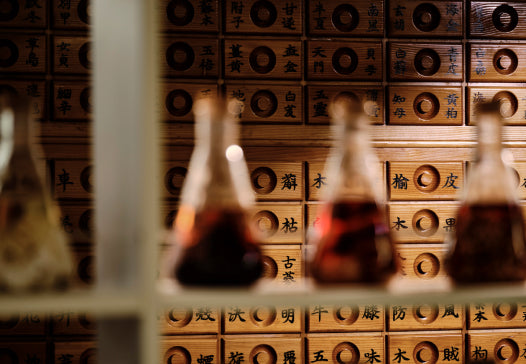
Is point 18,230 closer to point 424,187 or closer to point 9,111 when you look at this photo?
point 9,111

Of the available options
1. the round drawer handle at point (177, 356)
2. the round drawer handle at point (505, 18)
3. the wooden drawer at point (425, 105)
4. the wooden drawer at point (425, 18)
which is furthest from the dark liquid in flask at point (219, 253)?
the round drawer handle at point (505, 18)

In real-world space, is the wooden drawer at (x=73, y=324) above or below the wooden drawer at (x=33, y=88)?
below

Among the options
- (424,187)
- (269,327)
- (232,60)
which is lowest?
(269,327)

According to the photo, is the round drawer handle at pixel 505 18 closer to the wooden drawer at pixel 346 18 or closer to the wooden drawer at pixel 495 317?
the wooden drawer at pixel 346 18

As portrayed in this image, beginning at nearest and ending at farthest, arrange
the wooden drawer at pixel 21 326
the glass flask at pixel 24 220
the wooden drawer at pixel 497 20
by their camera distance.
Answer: the glass flask at pixel 24 220 → the wooden drawer at pixel 21 326 → the wooden drawer at pixel 497 20

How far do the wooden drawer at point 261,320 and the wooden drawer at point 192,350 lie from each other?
0.09 m

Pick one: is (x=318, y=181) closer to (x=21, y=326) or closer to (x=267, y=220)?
(x=267, y=220)

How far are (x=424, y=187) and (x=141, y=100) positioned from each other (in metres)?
2.00

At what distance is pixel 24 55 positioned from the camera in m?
2.18

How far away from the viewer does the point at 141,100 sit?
0.54m

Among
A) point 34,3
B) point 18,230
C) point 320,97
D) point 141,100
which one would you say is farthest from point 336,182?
point 34,3

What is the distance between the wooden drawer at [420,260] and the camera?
2312mm

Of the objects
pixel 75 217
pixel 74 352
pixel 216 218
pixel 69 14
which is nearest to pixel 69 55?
pixel 69 14

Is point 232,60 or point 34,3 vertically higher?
point 34,3
